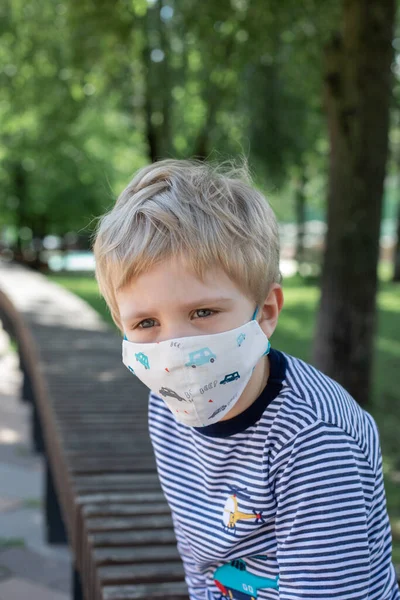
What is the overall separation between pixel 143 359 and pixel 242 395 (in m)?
0.22

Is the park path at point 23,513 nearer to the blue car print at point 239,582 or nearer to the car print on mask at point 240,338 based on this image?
the blue car print at point 239,582

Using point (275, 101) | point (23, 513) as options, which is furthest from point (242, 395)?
point (275, 101)

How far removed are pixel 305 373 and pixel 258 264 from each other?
258mm

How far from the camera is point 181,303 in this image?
5.35ft

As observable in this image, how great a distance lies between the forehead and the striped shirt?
24 cm

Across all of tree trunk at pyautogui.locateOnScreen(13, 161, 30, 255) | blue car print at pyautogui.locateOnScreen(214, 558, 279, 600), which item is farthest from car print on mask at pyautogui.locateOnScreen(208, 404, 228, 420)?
tree trunk at pyautogui.locateOnScreen(13, 161, 30, 255)

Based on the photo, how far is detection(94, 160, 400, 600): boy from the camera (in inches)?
61.6

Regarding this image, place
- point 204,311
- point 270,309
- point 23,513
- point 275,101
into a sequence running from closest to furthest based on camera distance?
point 204,311 → point 270,309 → point 23,513 → point 275,101

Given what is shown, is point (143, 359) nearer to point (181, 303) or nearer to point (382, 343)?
point (181, 303)

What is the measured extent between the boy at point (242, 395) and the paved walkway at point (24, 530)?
272 cm

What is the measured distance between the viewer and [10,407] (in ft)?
26.1

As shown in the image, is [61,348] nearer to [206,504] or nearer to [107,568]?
[107,568]

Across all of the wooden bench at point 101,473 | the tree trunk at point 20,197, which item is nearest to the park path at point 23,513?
the wooden bench at point 101,473

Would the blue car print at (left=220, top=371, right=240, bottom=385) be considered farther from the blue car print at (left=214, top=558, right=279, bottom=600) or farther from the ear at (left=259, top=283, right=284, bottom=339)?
the blue car print at (left=214, top=558, right=279, bottom=600)
